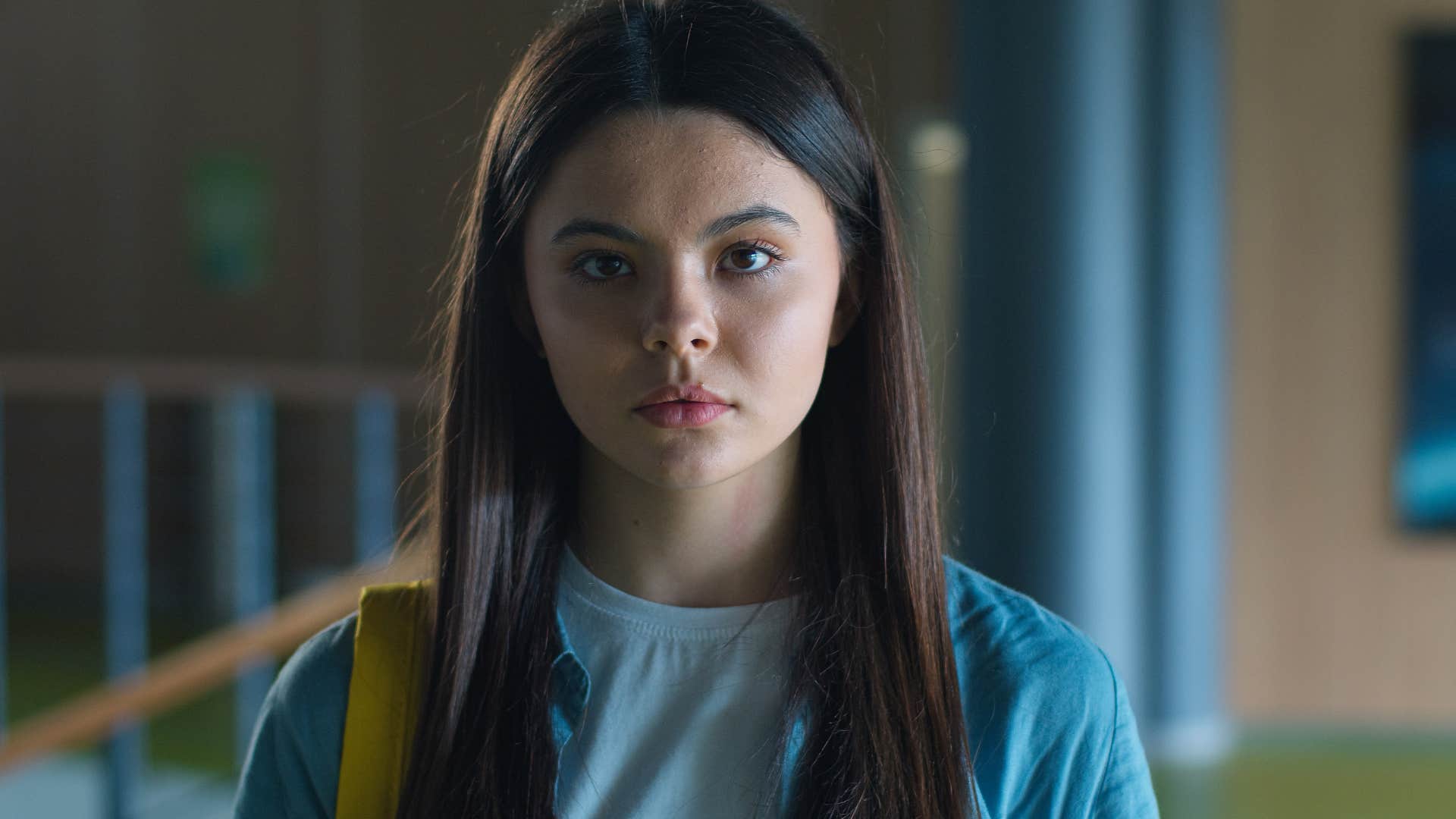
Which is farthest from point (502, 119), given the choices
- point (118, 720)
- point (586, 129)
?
point (118, 720)

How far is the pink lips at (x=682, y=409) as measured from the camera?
981 millimetres

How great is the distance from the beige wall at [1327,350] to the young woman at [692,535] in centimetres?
397

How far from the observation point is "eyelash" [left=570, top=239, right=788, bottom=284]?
1.00 m

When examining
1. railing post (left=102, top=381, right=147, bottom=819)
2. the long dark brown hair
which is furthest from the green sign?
the long dark brown hair

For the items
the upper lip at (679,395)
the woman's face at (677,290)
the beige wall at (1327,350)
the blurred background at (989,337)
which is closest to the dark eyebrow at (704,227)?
the woman's face at (677,290)

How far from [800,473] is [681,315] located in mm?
231

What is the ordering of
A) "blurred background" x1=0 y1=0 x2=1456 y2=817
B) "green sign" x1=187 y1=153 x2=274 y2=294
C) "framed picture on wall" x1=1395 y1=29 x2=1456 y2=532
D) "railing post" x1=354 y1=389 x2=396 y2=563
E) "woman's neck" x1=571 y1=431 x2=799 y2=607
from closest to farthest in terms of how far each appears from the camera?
"woman's neck" x1=571 y1=431 x2=799 y2=607
"blurred background" x1=0 y1=0 x2=1456 y2=817
"railing post" x1=354 y1=389 x2=396 y2=563
"framed picture on wall" x1=1395 y1=29 x2=1456 y2=532
"green sign" x1=187 y1=153 x2=274 y2=294

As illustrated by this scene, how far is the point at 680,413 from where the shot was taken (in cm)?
98

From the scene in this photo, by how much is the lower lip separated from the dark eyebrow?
12 centimetres

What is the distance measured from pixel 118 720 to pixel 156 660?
3.53 metres

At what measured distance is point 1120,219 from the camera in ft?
10.6

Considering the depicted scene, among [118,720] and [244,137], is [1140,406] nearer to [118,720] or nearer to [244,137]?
[118,720]

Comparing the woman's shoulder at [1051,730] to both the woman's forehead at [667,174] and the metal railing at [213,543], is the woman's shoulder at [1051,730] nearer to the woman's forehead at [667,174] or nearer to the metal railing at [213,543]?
the woman's forehead at [667,174]

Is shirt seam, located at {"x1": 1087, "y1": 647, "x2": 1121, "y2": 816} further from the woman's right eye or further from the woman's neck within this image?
the woman's right eye
